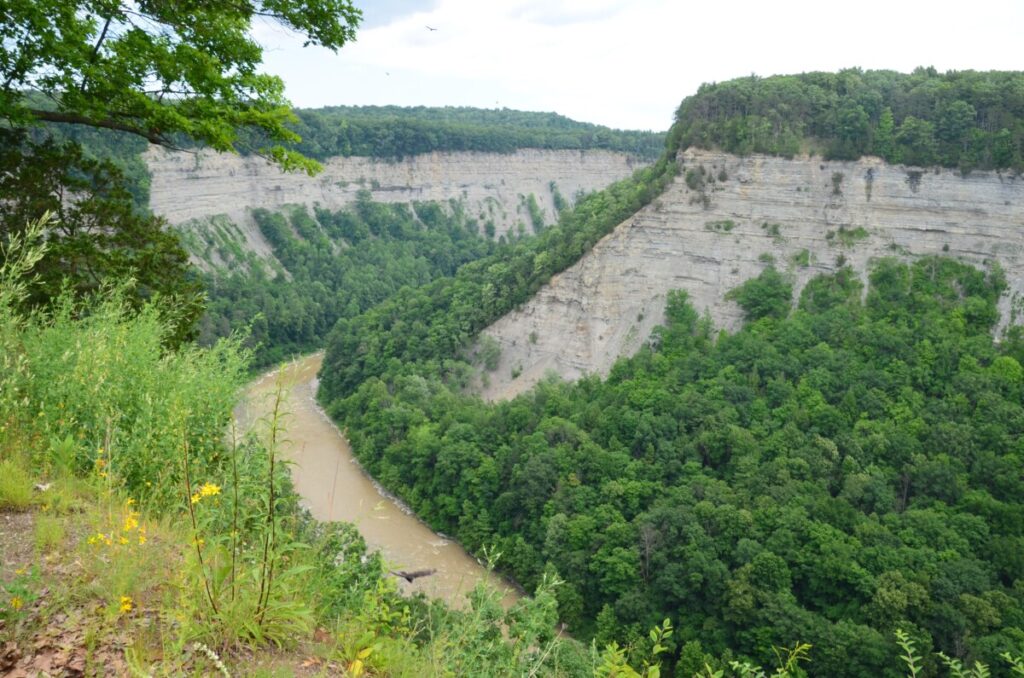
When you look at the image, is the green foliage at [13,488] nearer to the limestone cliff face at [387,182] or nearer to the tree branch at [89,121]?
the tree branch at [89,121]

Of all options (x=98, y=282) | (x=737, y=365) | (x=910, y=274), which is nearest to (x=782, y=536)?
(x=737, y=365)

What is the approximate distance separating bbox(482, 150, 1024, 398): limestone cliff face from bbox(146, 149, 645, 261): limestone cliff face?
2978 cm

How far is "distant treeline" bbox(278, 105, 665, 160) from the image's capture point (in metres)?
60.0

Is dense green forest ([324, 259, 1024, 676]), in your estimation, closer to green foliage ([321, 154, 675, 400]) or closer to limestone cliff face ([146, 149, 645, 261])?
green foliage ([321, 154, 675, 400])

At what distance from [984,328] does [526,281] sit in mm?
17498

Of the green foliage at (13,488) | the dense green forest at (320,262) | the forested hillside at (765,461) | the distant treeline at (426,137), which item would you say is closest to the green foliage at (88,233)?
the green foliage at (13,488)

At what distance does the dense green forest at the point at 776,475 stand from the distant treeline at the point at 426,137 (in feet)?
127

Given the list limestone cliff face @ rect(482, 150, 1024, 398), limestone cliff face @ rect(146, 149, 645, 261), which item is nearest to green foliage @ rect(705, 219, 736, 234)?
limestone cliff face @ rect(482, 150, 1024, 398)

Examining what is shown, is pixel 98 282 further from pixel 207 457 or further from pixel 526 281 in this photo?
pixel 526 281

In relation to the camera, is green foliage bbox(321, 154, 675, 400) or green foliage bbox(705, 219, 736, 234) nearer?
green foliage bbox(705, 219, 736, 234)

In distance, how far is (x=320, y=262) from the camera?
5497cm

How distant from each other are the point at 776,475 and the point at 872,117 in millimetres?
16126

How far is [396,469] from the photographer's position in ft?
87.0

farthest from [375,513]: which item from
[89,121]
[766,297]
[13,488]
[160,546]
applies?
[766,297]
